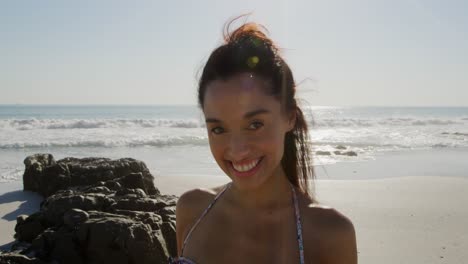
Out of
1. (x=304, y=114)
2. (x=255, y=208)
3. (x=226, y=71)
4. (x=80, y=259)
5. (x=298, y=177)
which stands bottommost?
(x=80, y=259)

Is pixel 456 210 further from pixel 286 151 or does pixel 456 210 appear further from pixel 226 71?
pixel 226 71

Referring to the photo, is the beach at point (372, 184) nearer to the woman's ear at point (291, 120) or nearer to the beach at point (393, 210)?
the beach at point (393, 210)

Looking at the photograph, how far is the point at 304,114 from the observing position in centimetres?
258

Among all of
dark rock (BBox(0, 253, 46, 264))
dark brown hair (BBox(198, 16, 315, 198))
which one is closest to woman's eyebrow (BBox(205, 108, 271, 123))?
dark brown hair (BBox(198, 16, 315, 198))

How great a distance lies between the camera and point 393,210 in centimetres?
695

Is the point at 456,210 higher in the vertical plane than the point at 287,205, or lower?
lower

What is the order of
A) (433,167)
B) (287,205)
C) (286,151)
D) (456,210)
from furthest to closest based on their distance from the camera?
(433,167) → (456,210) → (286,151) → (287,205)

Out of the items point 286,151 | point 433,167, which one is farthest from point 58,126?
point 286,151

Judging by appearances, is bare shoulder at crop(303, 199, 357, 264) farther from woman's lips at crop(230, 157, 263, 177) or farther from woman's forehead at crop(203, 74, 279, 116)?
woman's forehead at crop(203, 74, 279, 116)

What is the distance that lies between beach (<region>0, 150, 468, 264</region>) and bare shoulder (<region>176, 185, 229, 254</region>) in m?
2.86

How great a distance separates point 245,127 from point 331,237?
0.62m

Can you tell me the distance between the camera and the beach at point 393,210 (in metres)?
5.08

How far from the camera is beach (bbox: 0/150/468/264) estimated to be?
5.08m

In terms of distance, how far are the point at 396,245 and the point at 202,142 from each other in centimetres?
1456
